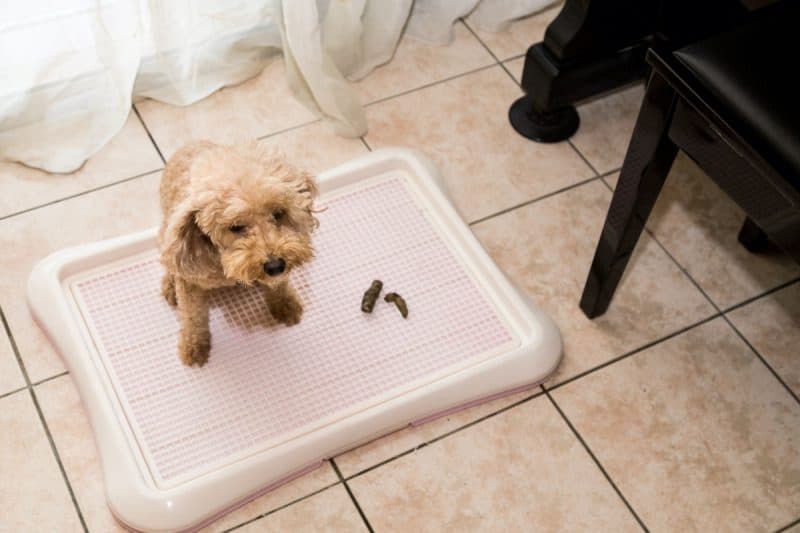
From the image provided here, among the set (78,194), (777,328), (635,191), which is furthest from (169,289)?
(777,328)

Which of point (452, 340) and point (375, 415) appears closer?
point (375, 415)

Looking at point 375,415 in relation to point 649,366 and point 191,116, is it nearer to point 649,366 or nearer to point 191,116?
point 649,366

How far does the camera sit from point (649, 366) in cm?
168

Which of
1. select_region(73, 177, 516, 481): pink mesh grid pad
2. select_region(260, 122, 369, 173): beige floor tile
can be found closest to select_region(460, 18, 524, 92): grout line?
select_region(260, 122, 369, 173): beige floor tile

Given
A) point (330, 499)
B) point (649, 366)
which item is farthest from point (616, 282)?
point (330, 499)

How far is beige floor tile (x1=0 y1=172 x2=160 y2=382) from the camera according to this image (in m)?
1.66

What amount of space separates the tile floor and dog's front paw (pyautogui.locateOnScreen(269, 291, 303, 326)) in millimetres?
270

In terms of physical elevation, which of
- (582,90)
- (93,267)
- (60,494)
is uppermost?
(582,90)

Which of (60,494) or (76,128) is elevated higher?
(76,128)

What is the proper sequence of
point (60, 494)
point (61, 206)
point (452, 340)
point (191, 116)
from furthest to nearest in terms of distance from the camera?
point (191, 116) < point (61, 206) < point (452, 340) < point (60, 494)

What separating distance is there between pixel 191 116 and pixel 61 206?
348 mm

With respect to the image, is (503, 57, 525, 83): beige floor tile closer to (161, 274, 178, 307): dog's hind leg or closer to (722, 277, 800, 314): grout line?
(722, 277, 800, 314): grout line

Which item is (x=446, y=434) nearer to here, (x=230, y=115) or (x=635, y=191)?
(x=635, y=191)

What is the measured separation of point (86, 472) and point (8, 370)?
0.26 metres
